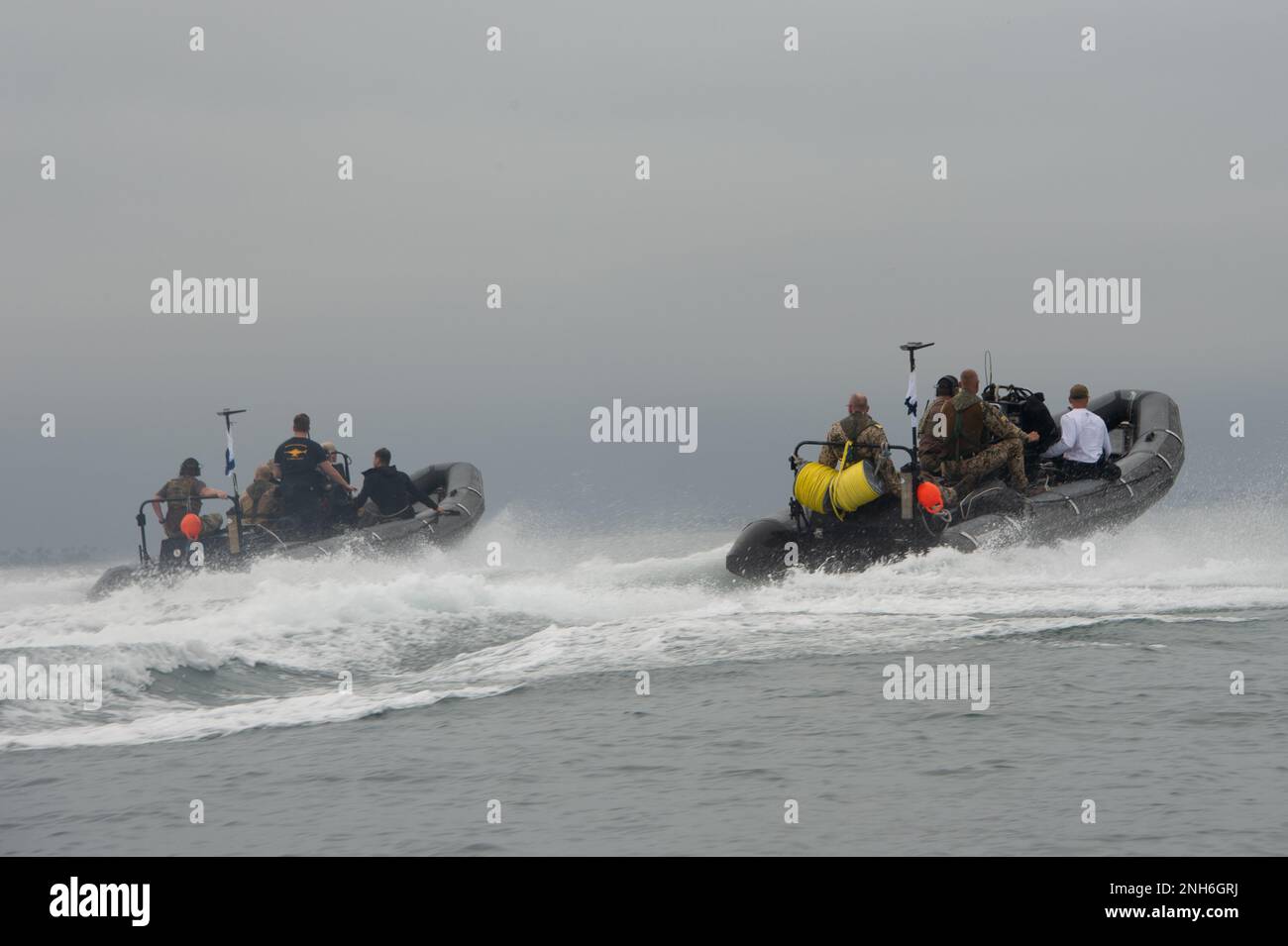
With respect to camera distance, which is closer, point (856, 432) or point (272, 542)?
point (856, 432)

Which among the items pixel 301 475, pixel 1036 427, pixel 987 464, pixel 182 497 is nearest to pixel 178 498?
pixel 182 497

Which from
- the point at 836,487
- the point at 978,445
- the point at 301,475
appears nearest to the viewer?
the point at 836,487

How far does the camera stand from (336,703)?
28.2 feet

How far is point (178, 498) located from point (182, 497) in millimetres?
42

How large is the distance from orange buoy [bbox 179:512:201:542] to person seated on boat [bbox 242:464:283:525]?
0.80 metres

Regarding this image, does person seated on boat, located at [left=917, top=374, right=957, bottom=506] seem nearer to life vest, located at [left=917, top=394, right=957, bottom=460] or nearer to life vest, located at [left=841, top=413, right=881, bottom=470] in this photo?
life vest, located at [left=917, top=394, right=957, bottom=460]

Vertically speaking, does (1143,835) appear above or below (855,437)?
below

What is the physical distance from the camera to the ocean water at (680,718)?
5.75m

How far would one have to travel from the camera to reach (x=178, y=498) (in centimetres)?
1476

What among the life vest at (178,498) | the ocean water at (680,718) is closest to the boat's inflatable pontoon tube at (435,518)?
the life vest at (178,498)

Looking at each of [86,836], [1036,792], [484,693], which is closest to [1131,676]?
[1036,792]

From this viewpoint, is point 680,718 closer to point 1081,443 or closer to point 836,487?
point 836,487

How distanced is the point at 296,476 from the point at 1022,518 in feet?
24.6

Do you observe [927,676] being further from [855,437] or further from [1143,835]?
[855,437]
